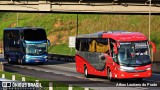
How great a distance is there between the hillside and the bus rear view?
29186 mm

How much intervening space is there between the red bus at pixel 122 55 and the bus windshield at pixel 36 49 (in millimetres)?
17927

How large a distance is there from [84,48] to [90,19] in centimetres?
6286

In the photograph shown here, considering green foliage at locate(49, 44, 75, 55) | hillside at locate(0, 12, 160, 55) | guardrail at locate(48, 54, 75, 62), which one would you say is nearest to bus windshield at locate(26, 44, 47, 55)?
guardrail at locate(48, 54, 75, 62)

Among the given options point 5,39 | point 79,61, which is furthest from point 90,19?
point 79,61

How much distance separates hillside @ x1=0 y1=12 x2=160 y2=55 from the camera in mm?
82738

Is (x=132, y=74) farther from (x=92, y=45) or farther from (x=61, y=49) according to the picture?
(x=61, y=49)

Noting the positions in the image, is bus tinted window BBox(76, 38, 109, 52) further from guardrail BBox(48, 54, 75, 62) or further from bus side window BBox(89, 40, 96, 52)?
guardrail BBox(48, 54, 75, 62)

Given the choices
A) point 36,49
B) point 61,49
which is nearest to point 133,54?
point 36,49

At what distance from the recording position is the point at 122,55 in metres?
26.5

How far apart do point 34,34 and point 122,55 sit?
21.3 meters

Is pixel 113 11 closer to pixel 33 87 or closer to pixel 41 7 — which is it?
pixel 41 7

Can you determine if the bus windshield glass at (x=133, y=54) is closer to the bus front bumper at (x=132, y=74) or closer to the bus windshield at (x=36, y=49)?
the bus front bumper at (x=132, y=74)

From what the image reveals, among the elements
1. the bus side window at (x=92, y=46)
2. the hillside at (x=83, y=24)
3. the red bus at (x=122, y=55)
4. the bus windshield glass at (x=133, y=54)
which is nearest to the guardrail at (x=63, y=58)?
the hillside at (x=83, y=24)

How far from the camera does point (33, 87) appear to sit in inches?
609
